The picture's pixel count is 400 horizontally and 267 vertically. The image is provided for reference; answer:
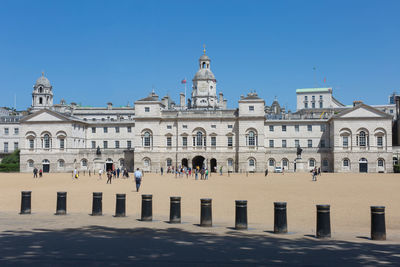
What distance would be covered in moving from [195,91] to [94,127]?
2522cm

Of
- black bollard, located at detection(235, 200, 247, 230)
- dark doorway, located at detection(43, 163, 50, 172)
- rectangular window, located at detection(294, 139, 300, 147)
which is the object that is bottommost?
black bollard, located at detection(235, 200, 247, 230)

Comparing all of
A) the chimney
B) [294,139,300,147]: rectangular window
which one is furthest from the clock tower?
[294,139,300,147]: rectangular window

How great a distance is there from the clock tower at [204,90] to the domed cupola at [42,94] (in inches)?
1293

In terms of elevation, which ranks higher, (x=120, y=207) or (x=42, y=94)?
(x=42, y=94)

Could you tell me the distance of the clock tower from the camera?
96312mm

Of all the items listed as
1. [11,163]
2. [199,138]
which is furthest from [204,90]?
[11,163]

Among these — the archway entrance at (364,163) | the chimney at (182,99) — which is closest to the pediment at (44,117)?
the chimney at (182,99)

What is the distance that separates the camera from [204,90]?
96.7 metres

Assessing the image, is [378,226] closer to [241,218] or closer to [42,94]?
[241,218]

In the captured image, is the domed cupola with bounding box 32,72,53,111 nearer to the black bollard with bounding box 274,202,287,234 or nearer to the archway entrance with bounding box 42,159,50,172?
the archway entrance with bounding box 42,159,50,172

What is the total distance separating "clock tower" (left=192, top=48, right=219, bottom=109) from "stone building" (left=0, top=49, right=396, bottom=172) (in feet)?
58.7

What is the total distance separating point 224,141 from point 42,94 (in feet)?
157

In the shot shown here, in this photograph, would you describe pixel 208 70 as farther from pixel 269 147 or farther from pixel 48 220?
pixel 48 220

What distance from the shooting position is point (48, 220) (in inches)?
648
